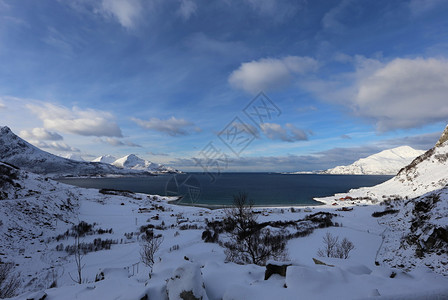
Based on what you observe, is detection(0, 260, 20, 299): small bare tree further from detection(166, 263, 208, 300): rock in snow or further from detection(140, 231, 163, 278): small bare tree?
detection(166, 263, 208, 300): rock in snow

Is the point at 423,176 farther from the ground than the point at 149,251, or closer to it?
farther from the ground

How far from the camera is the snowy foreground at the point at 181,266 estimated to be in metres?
5.13

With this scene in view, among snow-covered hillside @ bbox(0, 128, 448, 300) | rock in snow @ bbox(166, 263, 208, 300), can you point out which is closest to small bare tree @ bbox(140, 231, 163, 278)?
snow-covered hillside @ bbox(0, 128, 448, 300)

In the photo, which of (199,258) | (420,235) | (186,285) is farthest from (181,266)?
(420,235)

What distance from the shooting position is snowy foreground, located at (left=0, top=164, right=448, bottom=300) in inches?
202

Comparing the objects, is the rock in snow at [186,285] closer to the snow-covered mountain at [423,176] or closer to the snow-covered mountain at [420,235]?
the snow-covered mountain at [420,235]

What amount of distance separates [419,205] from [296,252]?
14.2 meters

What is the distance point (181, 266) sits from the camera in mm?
5570

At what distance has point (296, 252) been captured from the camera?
17344 mm

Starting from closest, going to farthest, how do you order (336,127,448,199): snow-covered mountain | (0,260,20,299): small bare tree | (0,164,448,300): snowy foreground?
(0,164,448,300): snowy foreground → (0,260,20,299): small bare tree → (336,127,448,199): snow-covered mountain

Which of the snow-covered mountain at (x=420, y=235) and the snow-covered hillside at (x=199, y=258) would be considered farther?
the snow-covered mountain at (x=420, y=235)

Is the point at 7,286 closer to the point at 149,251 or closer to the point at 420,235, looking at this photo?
the point at 149,251

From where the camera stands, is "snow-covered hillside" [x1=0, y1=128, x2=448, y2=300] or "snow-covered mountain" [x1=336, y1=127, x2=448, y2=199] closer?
"snow-covered hillside" [x1=0, y1=128, x2=448, y2=300]

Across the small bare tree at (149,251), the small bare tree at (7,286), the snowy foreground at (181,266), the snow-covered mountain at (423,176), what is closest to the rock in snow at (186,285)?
the snowy foreground at (181,266)
